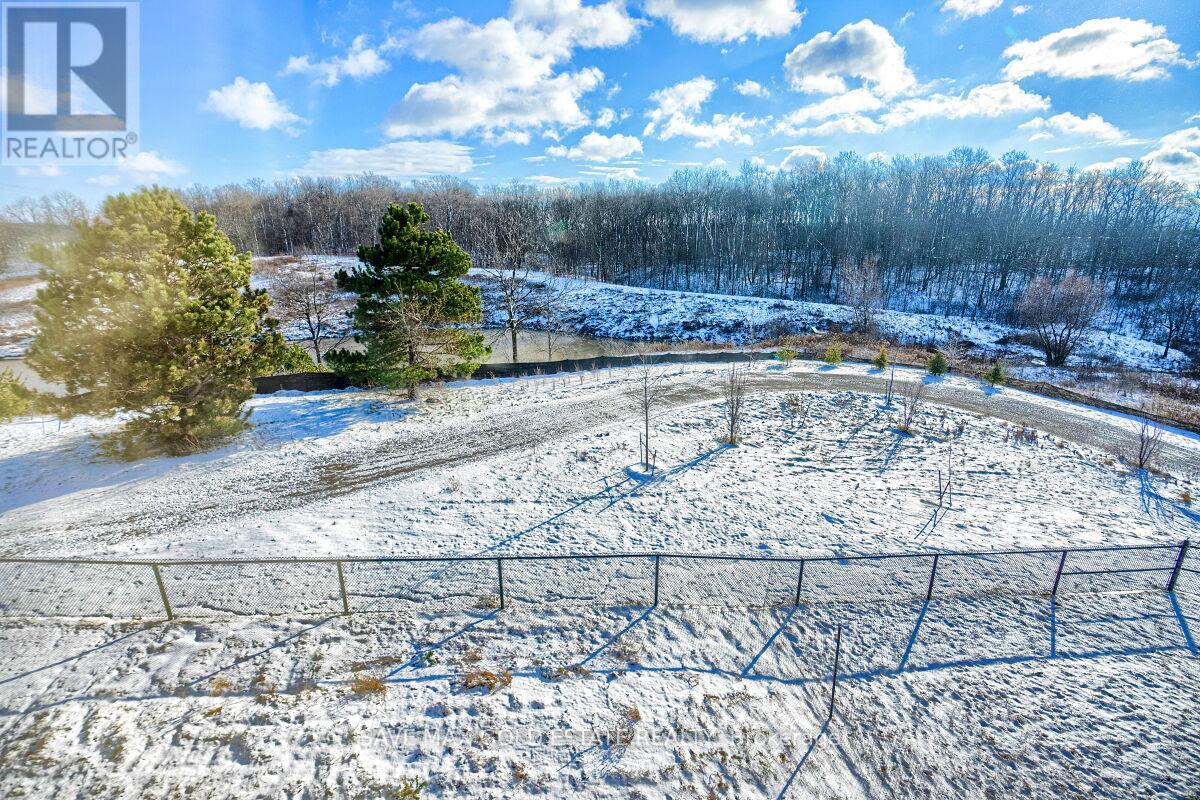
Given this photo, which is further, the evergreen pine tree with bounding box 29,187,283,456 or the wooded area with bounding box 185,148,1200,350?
the wooded area with bounding box 185,148,1200,350

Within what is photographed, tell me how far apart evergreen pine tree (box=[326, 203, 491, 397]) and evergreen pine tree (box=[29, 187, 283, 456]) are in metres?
3.86

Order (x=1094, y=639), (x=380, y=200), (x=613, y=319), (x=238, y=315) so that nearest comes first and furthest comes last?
1. (x=1094, y=639)
2. (x=238, y=315)
3. (x=613, y=319)
4. (x=380, y=200)

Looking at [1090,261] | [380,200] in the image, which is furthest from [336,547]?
[380,200]

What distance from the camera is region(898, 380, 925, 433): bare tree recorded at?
2034 cm

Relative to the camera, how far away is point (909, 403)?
22.6m

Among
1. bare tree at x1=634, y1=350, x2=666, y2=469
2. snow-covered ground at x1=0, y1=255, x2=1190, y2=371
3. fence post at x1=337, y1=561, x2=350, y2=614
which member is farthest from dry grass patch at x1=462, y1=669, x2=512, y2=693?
snow-covered ground at x1=0, y1=255, x2=1190, y2=371

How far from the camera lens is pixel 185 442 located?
15820mm

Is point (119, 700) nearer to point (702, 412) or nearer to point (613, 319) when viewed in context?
point (702, 412)

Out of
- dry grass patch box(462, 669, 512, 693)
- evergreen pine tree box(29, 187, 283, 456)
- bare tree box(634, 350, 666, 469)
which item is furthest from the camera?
bare tree box(634, 350, 666, 469)

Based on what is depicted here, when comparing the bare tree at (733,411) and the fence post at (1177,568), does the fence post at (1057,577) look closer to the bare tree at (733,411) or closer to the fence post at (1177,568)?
the fence post at (1177,568)

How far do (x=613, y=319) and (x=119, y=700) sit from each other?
5009cm

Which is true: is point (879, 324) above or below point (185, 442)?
above

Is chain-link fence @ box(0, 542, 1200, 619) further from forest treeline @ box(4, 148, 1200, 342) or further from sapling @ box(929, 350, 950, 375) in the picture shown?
forest treeline @ box(4, 148, 1200, 342)

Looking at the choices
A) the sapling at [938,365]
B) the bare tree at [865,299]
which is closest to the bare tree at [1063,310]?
the bare tree at [865,299]
